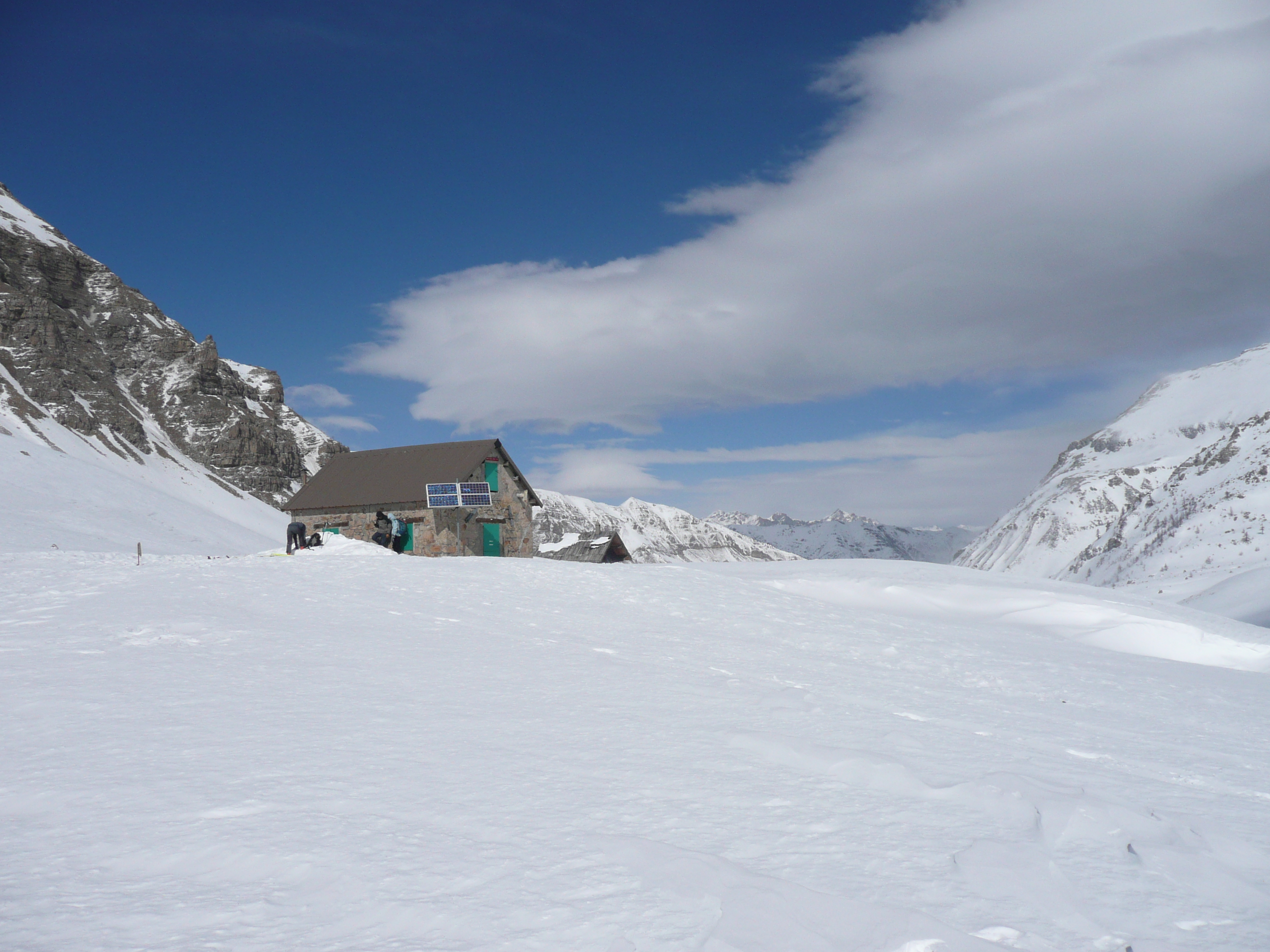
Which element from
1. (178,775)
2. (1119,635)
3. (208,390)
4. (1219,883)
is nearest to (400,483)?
(1119,635)

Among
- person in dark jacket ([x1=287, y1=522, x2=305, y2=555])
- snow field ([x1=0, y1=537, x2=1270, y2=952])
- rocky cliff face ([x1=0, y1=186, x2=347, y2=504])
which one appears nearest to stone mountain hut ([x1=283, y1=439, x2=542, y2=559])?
person in dark jacket ([x1=287, y1=522, x2=305, y2=555])

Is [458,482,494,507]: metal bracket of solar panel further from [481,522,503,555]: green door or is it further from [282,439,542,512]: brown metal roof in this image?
[481,522,503,555]: green door

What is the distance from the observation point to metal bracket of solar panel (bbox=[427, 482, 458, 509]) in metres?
33.3

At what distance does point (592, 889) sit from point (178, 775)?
2.97 metres

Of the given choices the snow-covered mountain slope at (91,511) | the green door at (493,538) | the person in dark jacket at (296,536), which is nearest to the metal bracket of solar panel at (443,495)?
the green door at (493,538)

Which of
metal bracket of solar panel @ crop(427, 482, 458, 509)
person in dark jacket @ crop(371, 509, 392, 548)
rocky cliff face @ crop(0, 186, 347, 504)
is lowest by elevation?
person in dark jacket @ crop(371, 509, 392, 548)

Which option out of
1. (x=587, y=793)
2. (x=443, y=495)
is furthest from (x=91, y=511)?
(x=587, y=793)

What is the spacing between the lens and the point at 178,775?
4863 millimetres

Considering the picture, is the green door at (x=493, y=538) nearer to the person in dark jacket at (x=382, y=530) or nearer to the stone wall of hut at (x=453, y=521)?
the stone wall of hut at (x=453, y=521)

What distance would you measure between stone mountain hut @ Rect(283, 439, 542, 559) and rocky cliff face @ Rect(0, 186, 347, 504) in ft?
203

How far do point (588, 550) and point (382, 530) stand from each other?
10.6 metres

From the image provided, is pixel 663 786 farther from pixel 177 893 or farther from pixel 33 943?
pixel 33 943

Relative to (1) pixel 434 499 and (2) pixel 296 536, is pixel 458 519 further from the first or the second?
(2) pixel 296 536

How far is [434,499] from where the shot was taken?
3334 centimetres
